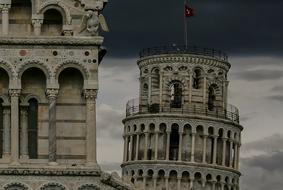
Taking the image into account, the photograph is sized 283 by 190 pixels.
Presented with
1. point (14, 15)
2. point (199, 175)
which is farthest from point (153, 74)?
point (14, 15)

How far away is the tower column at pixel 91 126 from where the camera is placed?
5453cm

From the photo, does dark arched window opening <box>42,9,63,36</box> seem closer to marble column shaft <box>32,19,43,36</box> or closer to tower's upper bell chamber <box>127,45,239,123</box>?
marble column shaft <box>32,19,43,36</box>

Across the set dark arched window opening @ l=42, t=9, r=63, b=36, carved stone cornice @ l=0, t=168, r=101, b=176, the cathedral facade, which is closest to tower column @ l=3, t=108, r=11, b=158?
the cathedral facade

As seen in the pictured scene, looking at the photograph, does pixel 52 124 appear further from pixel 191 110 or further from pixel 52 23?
pixel 191 110

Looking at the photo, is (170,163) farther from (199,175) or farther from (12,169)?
(12,169)

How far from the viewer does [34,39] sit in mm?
54844

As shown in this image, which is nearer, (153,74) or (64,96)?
(64,96)

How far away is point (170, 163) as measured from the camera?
13912 centimetres

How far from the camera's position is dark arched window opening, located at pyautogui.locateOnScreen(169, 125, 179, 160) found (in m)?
140

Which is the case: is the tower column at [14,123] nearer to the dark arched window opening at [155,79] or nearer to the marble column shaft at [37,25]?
the marble column shaft at [37,25]

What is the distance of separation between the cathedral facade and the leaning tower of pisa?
8207 cm

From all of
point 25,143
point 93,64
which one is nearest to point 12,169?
point 25,143

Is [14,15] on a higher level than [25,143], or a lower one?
higher

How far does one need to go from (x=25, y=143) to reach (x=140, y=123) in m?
86.7
